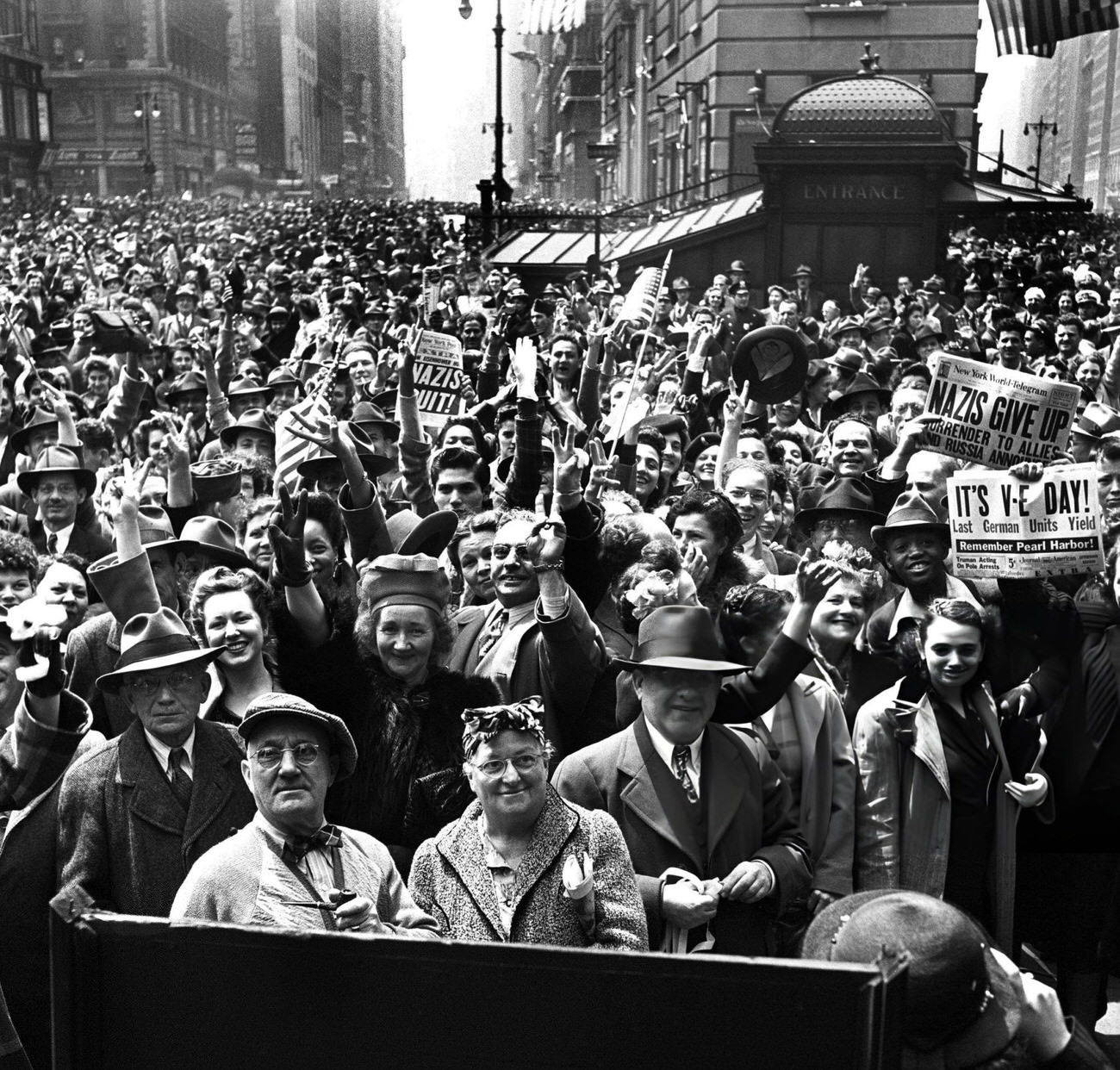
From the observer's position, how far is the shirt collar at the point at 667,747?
4.28m

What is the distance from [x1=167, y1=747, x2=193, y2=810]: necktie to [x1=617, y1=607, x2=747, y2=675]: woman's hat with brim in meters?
1.21

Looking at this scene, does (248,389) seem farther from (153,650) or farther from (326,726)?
(326,726)

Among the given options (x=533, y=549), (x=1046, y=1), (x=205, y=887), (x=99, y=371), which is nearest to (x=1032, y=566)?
(x=533, y=549)

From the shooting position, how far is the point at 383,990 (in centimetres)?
201

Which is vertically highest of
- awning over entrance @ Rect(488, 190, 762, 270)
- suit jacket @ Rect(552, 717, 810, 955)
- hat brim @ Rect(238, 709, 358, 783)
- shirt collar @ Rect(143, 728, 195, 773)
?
awning over entrance @ Rect(488, 190, 762, 270)

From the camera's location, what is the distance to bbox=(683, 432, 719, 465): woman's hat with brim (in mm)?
9547

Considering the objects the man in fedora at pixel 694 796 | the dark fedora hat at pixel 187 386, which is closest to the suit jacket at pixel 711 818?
the man in fedora at pixel 694 796

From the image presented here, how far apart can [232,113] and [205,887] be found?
57041 millimetres

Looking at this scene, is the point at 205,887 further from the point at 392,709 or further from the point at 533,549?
the point at 533,549

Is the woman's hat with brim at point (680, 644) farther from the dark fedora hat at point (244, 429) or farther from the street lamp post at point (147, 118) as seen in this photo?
the street lamp post at point (147, 118)

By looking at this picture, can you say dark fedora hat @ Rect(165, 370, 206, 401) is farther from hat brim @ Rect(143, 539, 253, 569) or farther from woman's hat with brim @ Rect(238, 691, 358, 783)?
woman's hat with brim @ Rect(238, 691, 358, 783)

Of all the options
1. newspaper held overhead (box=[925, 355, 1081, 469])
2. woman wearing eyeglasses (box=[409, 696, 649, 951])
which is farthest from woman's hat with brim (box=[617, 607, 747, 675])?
newspaper held overhead (box=[925, 355, 1081, 469])

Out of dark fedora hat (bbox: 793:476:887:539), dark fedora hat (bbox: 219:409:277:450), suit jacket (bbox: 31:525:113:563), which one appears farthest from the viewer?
dark fedora hat (bbox: 219:409:277:450)

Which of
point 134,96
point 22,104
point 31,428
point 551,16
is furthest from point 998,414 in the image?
point 134,96
